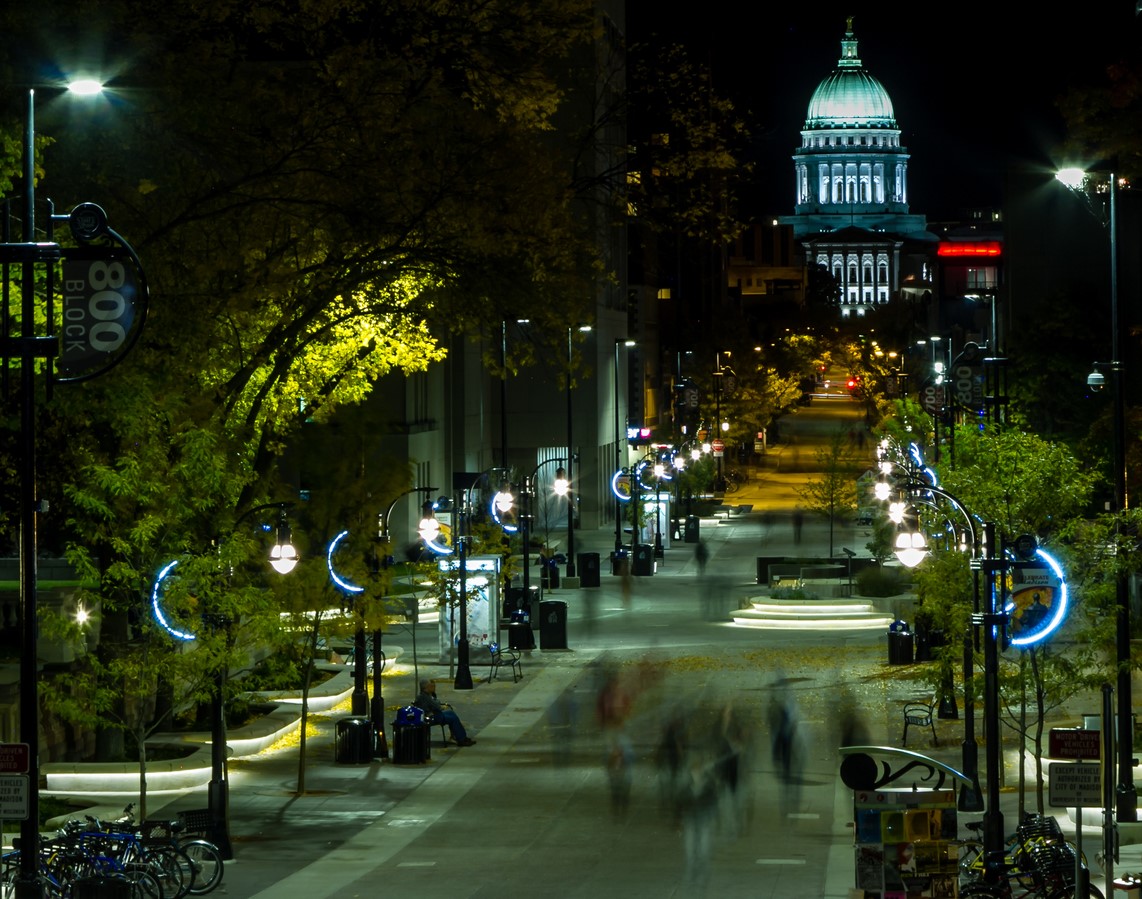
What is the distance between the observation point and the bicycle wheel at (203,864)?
71.7 feet

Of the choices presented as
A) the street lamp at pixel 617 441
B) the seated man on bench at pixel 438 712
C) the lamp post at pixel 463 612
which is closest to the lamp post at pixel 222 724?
the seated man on bench at pixel 438 712

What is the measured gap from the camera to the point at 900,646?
145ft

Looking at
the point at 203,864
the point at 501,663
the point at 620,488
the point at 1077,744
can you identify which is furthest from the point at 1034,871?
the point at 620,488

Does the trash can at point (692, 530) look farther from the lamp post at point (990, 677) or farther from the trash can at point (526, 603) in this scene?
the lamp post at point (990, 677)

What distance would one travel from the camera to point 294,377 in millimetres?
36906

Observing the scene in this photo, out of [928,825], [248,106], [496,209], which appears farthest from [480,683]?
[928,825]

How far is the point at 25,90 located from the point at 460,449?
62.5 metres

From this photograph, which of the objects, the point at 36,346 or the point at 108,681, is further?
the point at 108,681

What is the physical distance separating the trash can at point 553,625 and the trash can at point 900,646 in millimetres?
8282

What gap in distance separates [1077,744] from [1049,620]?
22.4ft

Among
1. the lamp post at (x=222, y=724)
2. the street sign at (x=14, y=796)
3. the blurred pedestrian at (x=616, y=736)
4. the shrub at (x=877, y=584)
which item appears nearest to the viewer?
the street sign at (x=14, y=796)

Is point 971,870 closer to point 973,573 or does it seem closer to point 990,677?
point 990,677

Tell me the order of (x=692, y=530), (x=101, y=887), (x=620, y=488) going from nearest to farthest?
(x=101, y=887) < (x=620, y=488) < (x=692, y=530)

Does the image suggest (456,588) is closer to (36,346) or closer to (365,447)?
(365,447)
